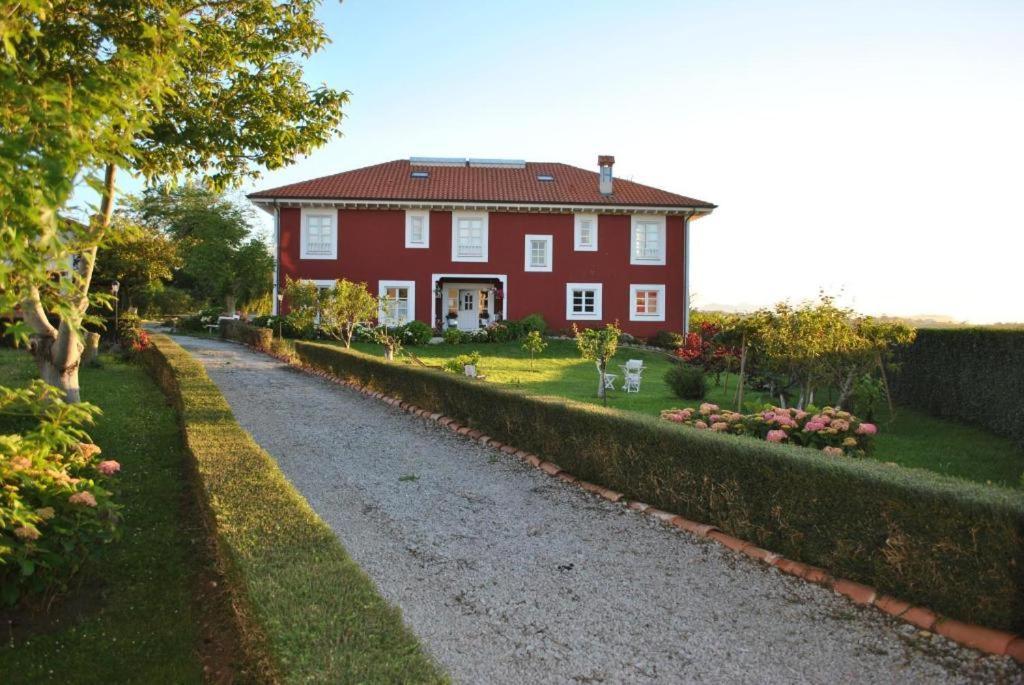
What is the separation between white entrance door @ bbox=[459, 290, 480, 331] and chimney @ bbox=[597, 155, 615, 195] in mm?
6951

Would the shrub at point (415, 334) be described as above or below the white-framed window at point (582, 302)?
below

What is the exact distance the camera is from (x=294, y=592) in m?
3.67

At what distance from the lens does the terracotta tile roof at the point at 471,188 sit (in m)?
29.5

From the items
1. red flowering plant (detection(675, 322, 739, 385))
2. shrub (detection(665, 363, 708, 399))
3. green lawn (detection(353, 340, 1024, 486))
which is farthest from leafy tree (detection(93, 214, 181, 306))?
Answer: red flowering plant (detection(675, 322, 739, 385))

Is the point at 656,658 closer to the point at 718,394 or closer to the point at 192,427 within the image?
the point at 192,427

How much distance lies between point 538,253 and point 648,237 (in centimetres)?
460

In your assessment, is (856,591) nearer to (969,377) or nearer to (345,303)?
(969,377)

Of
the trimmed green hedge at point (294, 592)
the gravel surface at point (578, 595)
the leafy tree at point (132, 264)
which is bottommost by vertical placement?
the gravel surface at point (578, 595)

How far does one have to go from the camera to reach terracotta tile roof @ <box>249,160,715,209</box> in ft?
96.9

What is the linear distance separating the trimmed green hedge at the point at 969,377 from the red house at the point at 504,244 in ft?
53.9

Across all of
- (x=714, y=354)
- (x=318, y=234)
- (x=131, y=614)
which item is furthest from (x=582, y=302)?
(x=131, y=614)

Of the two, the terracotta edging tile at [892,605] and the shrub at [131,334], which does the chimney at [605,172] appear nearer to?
the shrub at [131,334]

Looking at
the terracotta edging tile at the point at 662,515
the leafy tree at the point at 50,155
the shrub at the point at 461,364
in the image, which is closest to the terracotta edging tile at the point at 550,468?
the terracotta edging tile at the point at 662,515

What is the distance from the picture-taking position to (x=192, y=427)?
26.1 feet
